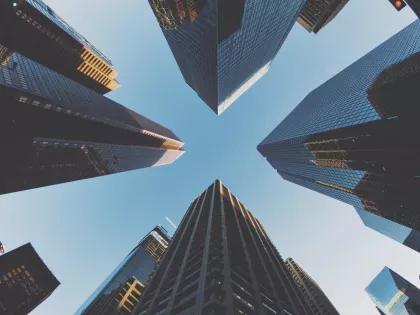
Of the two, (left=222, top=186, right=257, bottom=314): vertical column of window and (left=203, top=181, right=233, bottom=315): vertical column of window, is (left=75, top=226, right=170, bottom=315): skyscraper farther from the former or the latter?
(left=222, top=186, right=257, bottom=314): vertical column of window

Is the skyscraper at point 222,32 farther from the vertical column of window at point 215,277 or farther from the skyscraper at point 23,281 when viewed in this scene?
the skyscraper at point 23,281

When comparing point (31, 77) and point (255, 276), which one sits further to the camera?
point (31, 77)

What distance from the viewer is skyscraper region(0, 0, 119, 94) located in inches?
4126

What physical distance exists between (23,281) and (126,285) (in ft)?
132

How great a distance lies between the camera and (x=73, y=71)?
138 metres

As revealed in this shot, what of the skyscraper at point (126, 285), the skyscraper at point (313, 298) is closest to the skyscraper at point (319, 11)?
the skyscraper at point (313, 298)

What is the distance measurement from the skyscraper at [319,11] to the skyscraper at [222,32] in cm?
2462

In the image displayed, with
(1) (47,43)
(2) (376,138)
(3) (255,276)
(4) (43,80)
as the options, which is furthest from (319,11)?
(3) (255,276)

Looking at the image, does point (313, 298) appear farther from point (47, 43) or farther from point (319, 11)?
point (47, 43)

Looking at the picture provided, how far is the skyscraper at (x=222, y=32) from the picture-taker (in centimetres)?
8000

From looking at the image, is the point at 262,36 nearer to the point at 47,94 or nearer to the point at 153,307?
the point at 47,94

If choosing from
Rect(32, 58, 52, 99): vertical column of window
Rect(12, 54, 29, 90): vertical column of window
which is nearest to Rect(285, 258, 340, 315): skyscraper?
Rect(32, 58, 52, 99): vertical column of window

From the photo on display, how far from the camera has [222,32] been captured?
8525 cm

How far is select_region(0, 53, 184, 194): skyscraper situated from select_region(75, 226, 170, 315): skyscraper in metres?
45.3
